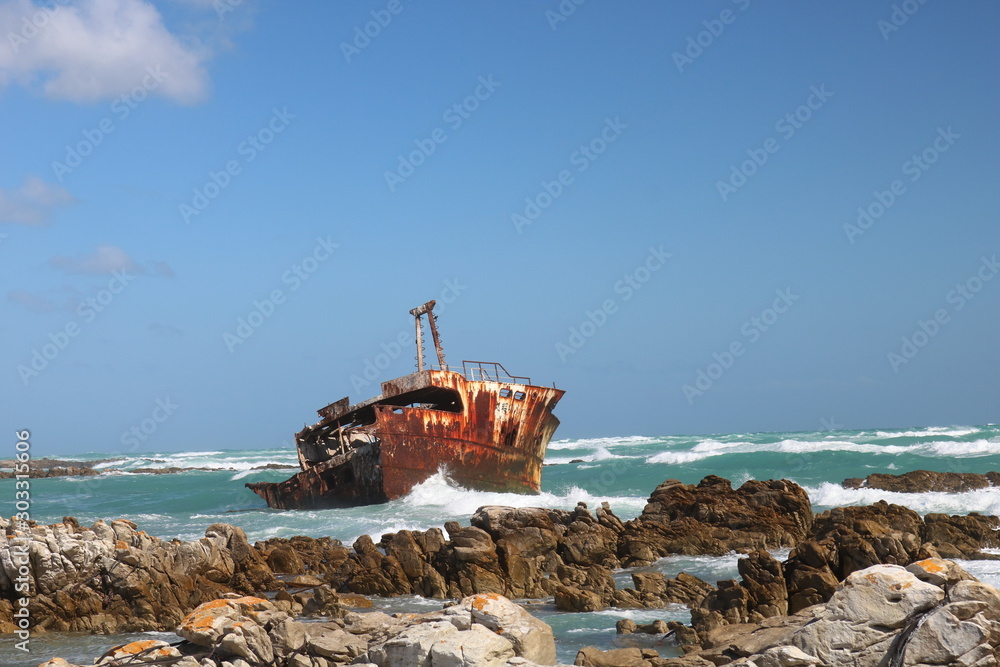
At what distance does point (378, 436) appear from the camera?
2267 cm

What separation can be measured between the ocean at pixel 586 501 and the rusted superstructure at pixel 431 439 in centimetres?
62

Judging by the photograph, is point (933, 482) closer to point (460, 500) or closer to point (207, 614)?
point (460, 500)

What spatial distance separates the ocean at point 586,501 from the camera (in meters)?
10.1

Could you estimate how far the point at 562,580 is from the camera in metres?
12.4

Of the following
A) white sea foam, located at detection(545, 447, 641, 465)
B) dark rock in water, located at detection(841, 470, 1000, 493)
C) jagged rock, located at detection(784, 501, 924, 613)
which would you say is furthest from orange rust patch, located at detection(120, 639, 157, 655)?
white sea foam, located at detection(545, 447, 641, 465)

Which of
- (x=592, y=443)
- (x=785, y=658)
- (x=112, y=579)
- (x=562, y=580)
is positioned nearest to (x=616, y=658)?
(x=785, y=658)

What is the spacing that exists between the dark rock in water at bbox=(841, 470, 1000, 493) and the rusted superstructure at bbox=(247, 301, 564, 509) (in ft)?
31.6

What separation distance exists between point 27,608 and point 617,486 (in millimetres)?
25820

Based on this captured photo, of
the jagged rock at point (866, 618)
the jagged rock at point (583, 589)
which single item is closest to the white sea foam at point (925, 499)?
the jagged rock at point (583, 589)

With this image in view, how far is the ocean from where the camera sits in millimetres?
10109

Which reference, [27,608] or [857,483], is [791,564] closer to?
[27,608]

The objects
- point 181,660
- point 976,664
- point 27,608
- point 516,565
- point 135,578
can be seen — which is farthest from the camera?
point 516,565

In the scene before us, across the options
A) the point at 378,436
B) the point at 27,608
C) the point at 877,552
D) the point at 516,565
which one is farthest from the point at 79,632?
the point at 378,436

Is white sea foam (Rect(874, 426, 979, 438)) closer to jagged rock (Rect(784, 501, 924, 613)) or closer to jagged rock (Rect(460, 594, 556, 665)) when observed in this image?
jagged rock (Rect(784, 501, 924, 613))
